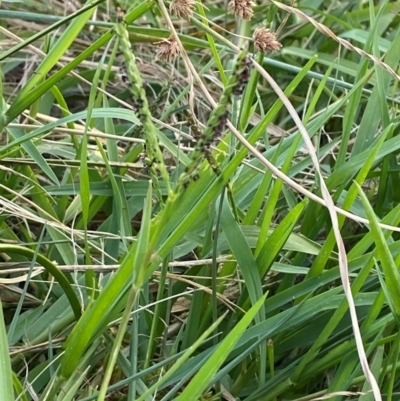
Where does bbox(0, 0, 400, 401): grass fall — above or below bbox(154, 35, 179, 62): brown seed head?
below

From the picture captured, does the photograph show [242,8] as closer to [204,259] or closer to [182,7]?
[182,7]

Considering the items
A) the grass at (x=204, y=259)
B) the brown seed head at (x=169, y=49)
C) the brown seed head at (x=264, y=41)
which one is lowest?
the grass at (x=204, y=259)

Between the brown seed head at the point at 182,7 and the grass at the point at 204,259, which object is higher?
the brown seed head at the point at 182,7

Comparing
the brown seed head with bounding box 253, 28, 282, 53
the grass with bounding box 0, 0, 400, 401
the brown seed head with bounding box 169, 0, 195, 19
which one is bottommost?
the grass with bounding box 0, 0, 400, 401

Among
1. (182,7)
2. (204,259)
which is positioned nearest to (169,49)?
(182,7)

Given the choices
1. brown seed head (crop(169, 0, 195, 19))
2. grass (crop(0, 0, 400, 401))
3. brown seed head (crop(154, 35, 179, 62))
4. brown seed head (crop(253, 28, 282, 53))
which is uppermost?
brown seed head (crop(169, 0, 195, 19))

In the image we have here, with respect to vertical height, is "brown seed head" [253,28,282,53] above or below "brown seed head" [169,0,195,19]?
below

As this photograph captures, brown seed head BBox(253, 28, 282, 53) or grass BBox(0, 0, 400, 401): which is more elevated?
brown seed head BBox(253, 28, 282, 53)

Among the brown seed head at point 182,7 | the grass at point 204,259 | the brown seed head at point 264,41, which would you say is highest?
the brown seed head at point 182,7

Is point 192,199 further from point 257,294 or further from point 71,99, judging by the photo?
point 71,99

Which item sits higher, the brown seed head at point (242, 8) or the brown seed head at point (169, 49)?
the brown seed head at point (242, 8)

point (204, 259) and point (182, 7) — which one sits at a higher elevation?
point (182, 7)
